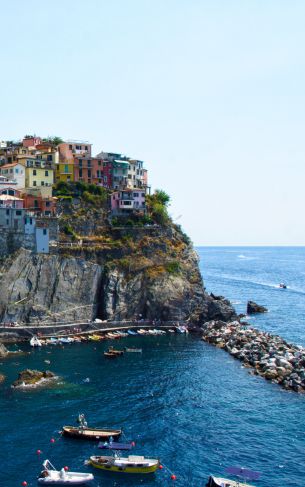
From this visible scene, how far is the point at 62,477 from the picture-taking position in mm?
45844

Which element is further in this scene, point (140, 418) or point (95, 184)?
point (95, 184)

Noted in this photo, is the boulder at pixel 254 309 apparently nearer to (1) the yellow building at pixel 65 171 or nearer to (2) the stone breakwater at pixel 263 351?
(2) the stone breakwater at pixel 263 351

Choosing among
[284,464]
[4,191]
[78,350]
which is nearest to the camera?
[284,464]

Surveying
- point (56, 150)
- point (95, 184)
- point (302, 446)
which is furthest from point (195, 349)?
point (56, 150)

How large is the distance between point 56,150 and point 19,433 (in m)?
85.7

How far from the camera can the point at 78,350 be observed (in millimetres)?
90938

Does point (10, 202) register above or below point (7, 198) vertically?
below

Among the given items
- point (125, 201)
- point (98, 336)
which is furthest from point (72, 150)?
point (98, 336)

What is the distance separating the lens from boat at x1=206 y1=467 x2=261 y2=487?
45.0 meters

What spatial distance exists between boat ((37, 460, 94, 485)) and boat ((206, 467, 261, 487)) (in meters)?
10.9

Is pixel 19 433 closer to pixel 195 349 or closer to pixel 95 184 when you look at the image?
pixel 195 349

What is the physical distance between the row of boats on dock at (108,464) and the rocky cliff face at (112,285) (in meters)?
46.0

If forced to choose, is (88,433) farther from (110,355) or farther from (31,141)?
(31,141)

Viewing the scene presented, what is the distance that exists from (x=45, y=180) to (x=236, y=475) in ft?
287
